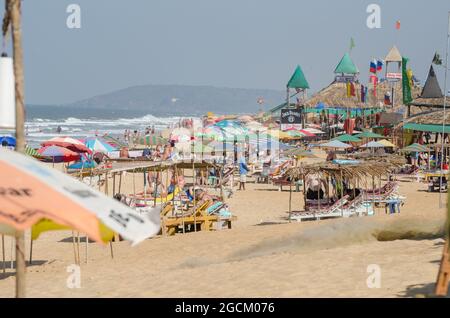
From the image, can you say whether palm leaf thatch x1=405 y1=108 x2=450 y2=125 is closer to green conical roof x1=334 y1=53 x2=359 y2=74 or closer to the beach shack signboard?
the beach shack signboard

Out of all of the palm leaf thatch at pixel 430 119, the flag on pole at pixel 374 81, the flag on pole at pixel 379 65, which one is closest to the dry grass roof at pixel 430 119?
the palm leaf thatch at pixel 430 119

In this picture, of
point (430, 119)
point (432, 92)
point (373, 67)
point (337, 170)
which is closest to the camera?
point (337, 170)

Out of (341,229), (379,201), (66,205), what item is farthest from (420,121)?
(66,205)

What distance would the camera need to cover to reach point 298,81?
165ft

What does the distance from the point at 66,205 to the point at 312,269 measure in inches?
182

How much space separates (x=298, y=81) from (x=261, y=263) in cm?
4241

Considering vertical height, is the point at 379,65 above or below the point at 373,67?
above

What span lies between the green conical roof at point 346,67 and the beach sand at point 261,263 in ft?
138

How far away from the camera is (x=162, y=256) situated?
10398 millimetres

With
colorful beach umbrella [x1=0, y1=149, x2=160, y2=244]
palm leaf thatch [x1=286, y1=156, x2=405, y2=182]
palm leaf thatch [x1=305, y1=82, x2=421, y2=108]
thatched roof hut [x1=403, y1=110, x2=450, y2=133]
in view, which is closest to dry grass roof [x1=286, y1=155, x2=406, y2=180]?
palm leaf thatch [x1=286, y1=156, x2=405, y2=182]

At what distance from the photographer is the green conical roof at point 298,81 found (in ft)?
164

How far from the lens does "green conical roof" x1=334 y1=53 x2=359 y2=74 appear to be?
53.1 m

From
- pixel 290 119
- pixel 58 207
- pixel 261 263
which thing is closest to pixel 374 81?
pixel 290 119

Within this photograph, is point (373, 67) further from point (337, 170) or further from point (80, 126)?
point (337, 170)
